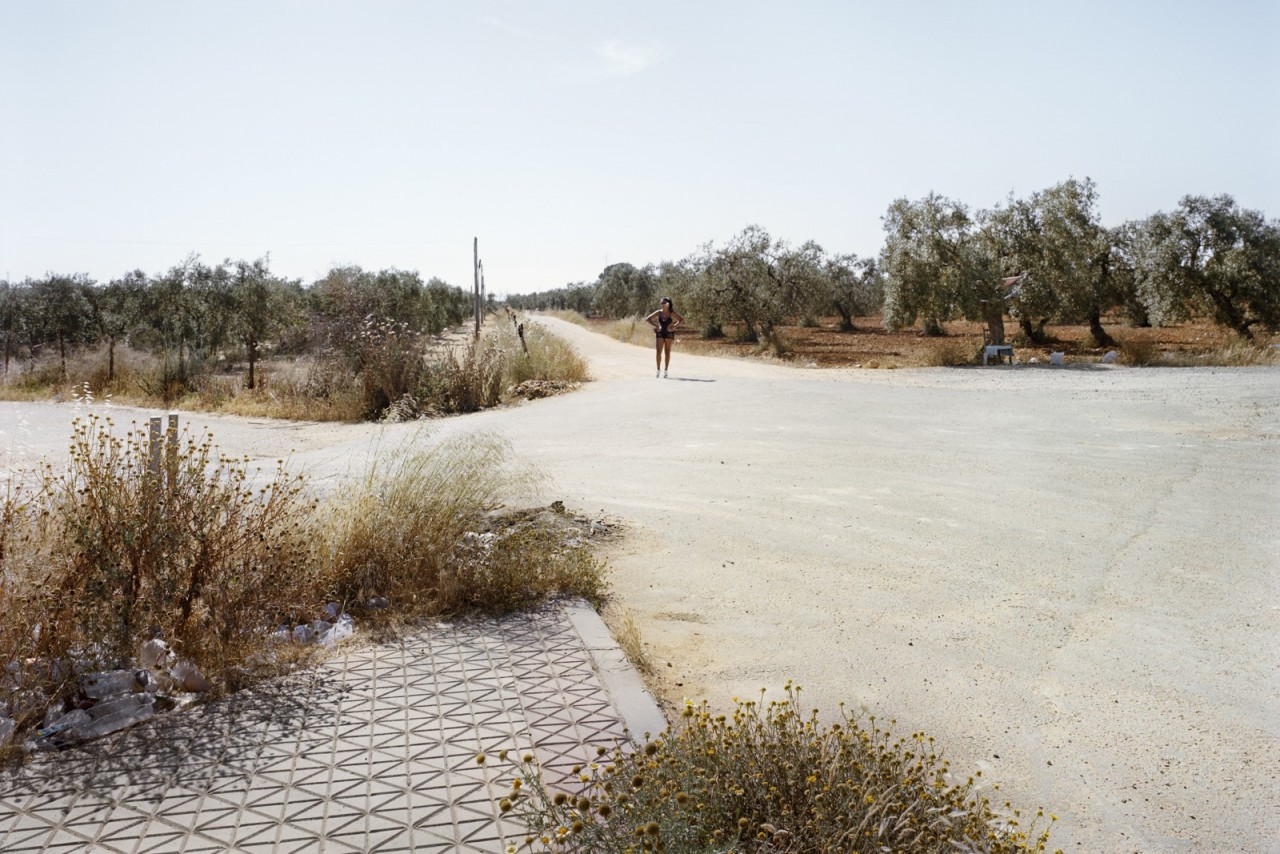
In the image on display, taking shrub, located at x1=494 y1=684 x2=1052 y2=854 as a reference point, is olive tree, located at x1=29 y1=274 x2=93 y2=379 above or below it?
above

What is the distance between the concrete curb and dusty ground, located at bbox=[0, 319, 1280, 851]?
29 centimetres

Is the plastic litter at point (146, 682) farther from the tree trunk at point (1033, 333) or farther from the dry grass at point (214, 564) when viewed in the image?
the tree trunk at point (1033, 333)

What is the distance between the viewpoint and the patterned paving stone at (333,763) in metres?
2.81

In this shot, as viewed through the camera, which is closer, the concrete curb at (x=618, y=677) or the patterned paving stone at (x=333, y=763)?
the patterned paving stone at (x=333, y=763)

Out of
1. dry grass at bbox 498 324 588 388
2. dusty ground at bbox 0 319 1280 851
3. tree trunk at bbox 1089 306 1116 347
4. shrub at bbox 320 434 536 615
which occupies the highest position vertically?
tree trunk at bbox 1089 306 1116 347

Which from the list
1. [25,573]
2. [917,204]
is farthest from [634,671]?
[917,204]

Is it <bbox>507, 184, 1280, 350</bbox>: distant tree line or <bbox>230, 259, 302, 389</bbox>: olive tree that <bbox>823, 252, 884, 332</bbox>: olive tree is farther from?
<bbox>230, 259, 302, 389</bbox>: olive tree

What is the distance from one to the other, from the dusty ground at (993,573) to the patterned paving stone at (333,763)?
34.8 inches

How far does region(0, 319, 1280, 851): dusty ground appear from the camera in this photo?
372 centimetres

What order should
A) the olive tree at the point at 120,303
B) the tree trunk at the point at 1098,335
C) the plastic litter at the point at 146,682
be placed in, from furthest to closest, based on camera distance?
the tree trunk at the point at 1098,335
the olive tree at the point at 120,303
the plastic litter at the point at 146,682

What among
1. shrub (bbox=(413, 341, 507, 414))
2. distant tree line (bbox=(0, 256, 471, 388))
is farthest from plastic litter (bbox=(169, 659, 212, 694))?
distant tree line (bbox=(0, 256, 471, 388))

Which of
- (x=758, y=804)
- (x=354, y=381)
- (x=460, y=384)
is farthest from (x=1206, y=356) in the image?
(x=758, y=804)

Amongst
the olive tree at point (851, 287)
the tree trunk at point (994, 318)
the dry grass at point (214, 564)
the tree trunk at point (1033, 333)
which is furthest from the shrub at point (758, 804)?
the olive tree at point (851, 287)

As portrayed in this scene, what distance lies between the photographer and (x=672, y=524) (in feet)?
23.9
